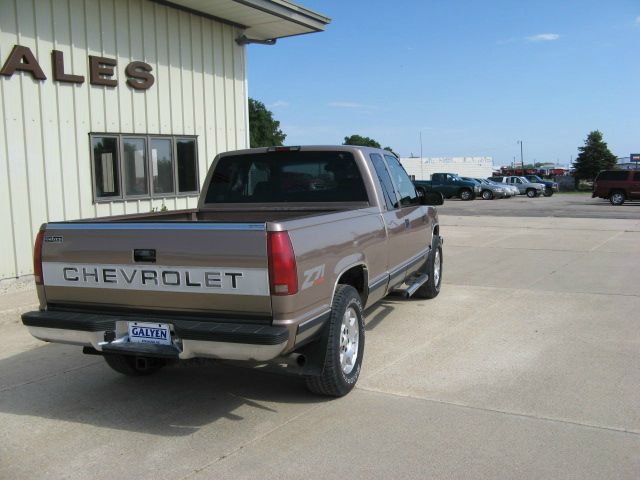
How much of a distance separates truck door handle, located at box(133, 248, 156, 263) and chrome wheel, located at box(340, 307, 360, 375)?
4.74 feet

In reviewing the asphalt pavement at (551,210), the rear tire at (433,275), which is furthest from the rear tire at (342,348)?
the asphalt pavement at (551,210)

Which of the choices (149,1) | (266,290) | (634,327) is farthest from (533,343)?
(149,1)

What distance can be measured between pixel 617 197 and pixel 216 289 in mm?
31588

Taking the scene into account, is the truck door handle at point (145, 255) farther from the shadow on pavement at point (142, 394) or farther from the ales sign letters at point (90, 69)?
the ales sign letters at point (90, 69)

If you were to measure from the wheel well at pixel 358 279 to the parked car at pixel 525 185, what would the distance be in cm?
4060

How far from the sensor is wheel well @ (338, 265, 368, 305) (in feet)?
16.3

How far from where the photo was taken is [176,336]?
4.02 meters

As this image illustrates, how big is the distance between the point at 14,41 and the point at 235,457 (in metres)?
7.26

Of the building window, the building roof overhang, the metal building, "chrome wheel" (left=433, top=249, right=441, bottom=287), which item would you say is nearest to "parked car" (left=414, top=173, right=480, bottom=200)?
the building roof overhang

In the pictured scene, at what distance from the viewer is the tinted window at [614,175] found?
31.3 metres

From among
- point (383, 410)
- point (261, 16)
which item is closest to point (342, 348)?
point (383, 410)

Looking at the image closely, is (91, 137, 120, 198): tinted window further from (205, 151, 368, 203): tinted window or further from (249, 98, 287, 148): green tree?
(249, 98, 287, 148): green tree

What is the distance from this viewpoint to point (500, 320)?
6918mm

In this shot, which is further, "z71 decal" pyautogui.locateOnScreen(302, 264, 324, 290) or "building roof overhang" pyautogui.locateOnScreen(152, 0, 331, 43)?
"building roof overhang" pyautogui.locateOnScreen(152, 0, 331, 43)
